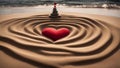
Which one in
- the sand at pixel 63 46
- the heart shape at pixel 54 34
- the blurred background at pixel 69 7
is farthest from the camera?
the blurred background at pixel 69 7

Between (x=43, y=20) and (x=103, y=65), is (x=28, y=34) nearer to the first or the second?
(x=43, y=20)

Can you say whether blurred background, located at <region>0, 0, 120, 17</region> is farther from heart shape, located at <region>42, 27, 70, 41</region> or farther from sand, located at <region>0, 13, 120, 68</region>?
heart shape, located at <region>42, 27, 70, 41</region>

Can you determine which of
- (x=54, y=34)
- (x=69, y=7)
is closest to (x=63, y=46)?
(x=54, y=34)

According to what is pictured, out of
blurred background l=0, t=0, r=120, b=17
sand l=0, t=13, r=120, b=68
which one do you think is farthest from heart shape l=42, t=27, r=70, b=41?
blurred background l=0, t=0, r=120, b=17

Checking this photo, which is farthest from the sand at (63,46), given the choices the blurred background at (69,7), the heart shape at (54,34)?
the blurred background at (69,7)

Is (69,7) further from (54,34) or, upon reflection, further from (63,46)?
(63,46)

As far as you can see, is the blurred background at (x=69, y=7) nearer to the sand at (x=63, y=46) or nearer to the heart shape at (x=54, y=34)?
the sand at (x=63, y=46)

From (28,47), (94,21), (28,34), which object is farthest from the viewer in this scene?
(94,21)

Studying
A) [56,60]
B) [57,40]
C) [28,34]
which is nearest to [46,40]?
[57,40]

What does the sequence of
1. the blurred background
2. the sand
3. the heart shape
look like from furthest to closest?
the blurred background, the heart shape, the sand
